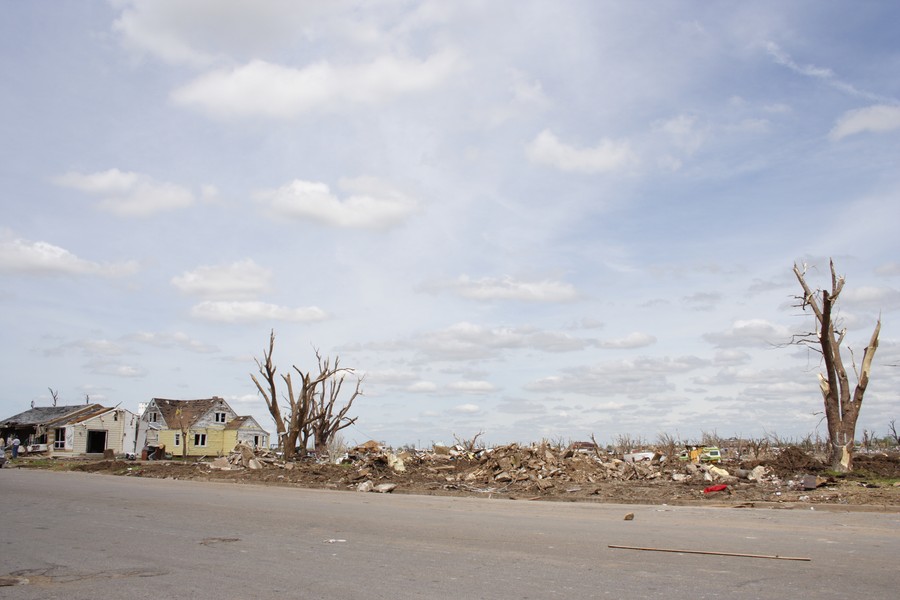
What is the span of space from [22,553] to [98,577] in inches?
91.3

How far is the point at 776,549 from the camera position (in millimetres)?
10102

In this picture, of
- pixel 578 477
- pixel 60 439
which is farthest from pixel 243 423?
pixel 578 477

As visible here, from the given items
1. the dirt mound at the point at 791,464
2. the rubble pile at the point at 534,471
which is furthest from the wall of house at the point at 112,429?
the dirt mound at the point at 791,464

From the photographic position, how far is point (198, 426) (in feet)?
223

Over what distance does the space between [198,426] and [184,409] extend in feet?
11.3

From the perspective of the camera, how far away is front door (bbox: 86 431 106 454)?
65188 mm

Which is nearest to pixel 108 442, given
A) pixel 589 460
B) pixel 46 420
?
pixel 46 420

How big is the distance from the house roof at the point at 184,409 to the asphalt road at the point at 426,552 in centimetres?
5382

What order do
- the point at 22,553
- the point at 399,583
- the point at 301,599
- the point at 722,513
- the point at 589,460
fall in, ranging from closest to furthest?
1. the point at 301,599
2. the point at 399,583
3. the point at 22,553
4. the point at 722,513
5. the point at 589,460

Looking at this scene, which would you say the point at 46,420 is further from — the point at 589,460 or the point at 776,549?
the point at 776,549

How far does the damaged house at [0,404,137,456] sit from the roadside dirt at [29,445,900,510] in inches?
1398

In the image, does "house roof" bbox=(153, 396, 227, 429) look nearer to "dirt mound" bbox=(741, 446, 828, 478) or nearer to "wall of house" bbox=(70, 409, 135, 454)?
"wall of house" bbox=(70, 409, 135, 454)

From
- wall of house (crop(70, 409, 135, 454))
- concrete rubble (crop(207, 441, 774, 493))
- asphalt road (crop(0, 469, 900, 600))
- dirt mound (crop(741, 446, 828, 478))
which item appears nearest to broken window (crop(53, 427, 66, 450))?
wall of house (crop(70, 409, 135, 454))

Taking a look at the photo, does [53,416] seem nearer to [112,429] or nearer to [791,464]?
[112,429]
